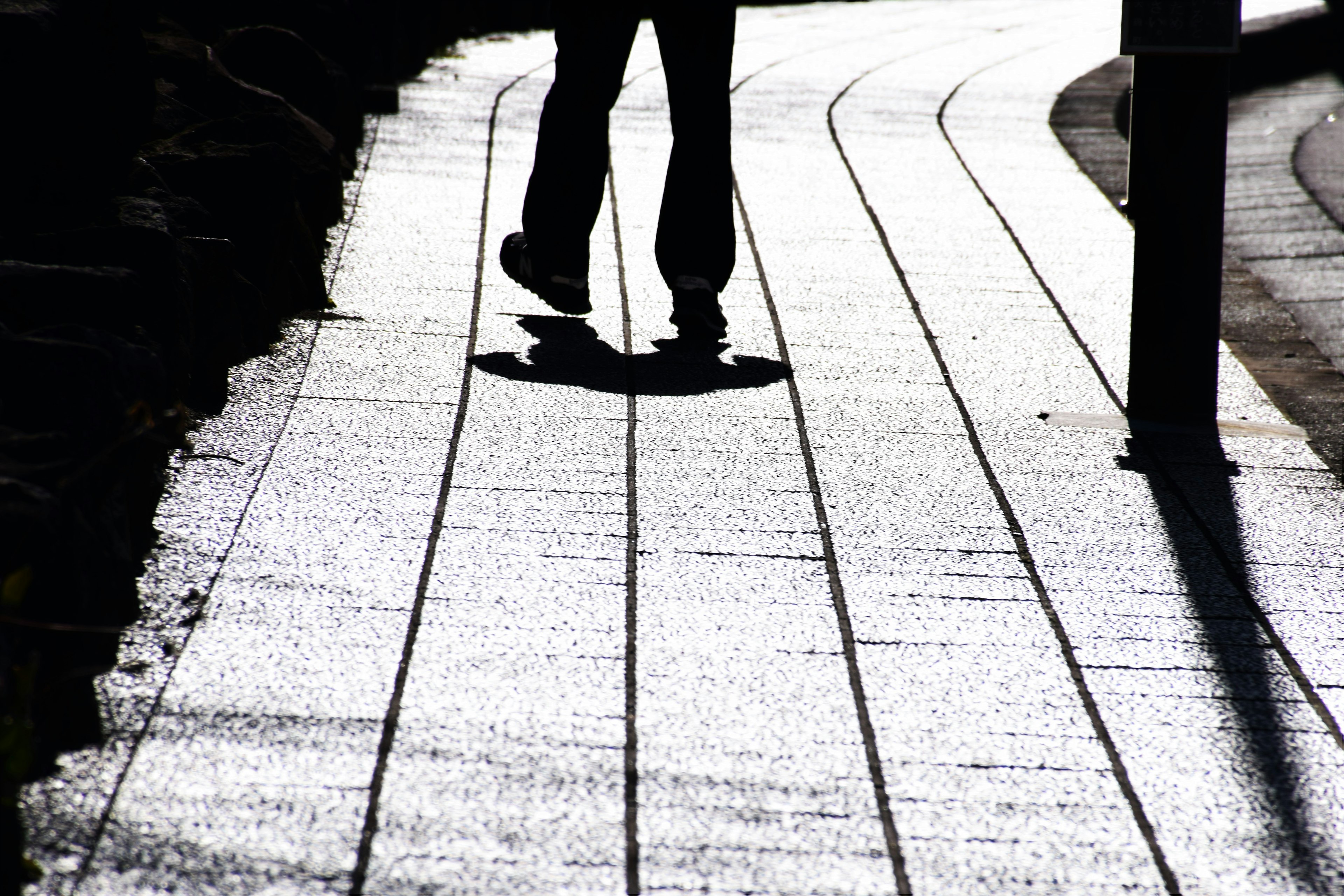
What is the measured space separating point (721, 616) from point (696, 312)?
6.11 ft

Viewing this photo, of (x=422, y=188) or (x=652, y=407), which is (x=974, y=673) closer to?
(x=652, y=407)

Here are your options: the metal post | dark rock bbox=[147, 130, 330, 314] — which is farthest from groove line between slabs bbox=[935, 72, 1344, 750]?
dark rock bbox=[147, 130, 330, 314]

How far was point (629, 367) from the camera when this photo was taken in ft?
14.7

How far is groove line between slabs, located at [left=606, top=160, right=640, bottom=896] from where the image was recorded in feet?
7.43

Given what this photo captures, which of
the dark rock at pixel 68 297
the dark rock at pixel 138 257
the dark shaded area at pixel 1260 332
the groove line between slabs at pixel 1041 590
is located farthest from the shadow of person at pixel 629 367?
the dark shaded area at pixel 1260 332

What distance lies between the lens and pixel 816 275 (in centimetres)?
546

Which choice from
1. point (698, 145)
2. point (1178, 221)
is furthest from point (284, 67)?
point (1178, 221)

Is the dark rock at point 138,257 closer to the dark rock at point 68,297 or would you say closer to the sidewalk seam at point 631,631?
the dark rock at point 68,297

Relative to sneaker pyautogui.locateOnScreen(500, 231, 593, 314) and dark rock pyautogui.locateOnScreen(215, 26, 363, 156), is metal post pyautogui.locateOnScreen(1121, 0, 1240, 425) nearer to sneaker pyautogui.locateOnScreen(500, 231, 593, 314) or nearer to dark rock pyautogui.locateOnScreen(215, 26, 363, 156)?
sneaker pyautogui.locateOnScreen(500, 231, 593, 314)

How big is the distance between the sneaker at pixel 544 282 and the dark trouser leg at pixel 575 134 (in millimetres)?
21

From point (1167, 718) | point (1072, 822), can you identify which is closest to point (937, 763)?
point (1072, 822)

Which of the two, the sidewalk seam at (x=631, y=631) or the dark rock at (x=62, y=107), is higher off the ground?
the dark rock at (x=62, y=107)

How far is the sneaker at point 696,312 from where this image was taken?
471 cm

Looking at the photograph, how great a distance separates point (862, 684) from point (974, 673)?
21 cm
